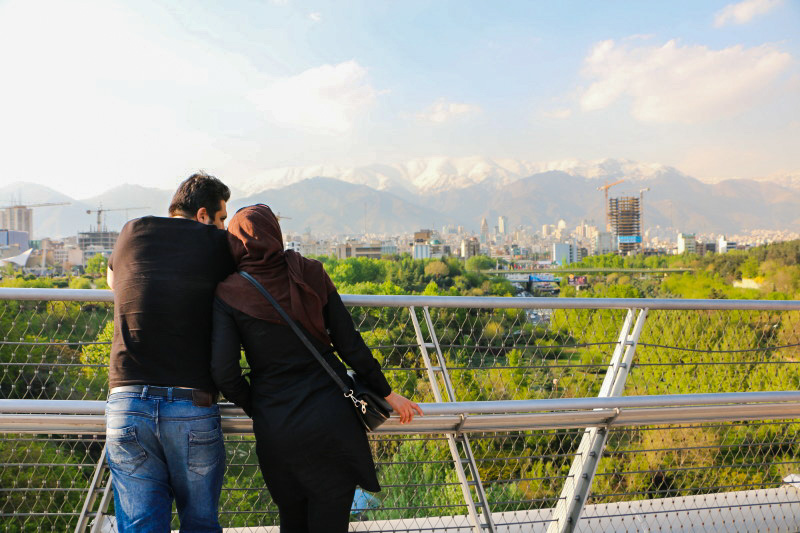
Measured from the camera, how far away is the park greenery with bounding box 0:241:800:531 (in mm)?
3025

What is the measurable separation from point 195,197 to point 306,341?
2.01 feet

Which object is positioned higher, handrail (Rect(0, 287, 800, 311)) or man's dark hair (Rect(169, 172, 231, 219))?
man's dark hair (Rect(169, 172, 231, 219))

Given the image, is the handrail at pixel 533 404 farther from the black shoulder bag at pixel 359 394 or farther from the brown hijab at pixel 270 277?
the brown hijab at pixel 270 277

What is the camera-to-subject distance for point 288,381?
197cm

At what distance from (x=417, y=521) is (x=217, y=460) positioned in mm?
1437

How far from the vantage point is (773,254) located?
106500mm

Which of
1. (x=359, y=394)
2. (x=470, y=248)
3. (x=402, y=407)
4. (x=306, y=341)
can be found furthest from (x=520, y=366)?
(x=470, y=248)

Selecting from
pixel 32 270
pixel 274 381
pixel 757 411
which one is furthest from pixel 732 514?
pixel 32 270

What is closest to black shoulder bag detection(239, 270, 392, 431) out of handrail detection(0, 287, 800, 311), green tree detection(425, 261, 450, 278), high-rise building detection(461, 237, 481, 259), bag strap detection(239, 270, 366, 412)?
bag strap detection(239, 270, 366, 412)

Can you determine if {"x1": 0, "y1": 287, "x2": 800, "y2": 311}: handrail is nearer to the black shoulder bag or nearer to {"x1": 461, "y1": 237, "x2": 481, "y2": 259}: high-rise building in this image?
the black shoulder bag

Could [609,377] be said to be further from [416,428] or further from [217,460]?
[217,460]

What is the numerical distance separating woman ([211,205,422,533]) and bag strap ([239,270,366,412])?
14mm

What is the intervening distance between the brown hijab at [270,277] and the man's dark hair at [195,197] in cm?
18

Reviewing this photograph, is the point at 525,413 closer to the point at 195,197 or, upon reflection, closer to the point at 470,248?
the point at 195,197
